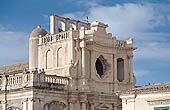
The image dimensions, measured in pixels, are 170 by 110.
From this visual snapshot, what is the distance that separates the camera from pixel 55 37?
3616 centimetres

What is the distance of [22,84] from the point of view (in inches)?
1277

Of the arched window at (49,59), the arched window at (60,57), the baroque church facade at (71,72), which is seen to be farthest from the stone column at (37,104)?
the arched window at (49,59)

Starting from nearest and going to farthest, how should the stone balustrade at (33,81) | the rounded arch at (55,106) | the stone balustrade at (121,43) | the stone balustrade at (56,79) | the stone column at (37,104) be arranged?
the stone column at (37,104), the stone balustrade at (33,81), the rounded arch at (55,106), the stone balustrade at (56,79), the stone balustrade at (121,43)

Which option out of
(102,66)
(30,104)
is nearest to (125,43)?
(102,66)

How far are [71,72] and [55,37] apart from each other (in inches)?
126

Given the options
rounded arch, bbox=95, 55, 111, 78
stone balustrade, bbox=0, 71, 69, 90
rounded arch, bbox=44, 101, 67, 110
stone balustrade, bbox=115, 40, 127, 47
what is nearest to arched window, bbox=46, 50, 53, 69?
stone balustrade, bbox=0, 71, 69, 90

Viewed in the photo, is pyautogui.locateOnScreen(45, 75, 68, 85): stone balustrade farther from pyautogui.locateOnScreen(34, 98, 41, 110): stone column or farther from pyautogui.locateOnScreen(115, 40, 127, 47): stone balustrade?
pyautogui.locateOnScreen(115, 40, 127, 47): stone balustrade

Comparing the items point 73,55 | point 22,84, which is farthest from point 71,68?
point 22,84

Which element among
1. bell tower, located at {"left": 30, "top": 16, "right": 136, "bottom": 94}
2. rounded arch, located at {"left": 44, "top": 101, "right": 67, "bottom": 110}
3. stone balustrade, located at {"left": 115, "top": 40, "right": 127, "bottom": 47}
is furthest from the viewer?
stone balustrade, located at {"left": 115, "top": 40, "right": 127, "bottom": 47}

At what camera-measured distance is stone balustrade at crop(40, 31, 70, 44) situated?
117 ft

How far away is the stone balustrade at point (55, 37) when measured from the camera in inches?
1405

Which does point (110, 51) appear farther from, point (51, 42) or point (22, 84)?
point (22, 84)

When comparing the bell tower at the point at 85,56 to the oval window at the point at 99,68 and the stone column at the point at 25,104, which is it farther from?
the stone column at the point at 25,104

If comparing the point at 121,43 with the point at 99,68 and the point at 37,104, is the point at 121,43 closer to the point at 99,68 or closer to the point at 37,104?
the point at 99,68
